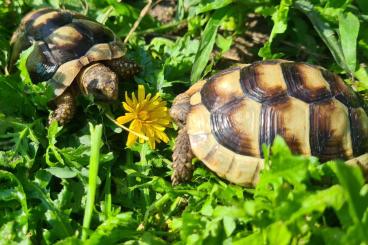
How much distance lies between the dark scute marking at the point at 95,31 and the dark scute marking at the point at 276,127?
58.7 inches

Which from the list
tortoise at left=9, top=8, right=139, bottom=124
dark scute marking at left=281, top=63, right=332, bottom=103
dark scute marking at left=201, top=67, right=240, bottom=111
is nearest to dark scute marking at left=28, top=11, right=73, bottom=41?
tortoise at left=9, top=8, right=139, bottom=124

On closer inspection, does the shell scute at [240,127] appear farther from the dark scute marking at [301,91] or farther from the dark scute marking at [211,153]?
the dark scute marking at [301,91]

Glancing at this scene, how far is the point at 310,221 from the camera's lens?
9.30ft

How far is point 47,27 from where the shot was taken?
4152mm

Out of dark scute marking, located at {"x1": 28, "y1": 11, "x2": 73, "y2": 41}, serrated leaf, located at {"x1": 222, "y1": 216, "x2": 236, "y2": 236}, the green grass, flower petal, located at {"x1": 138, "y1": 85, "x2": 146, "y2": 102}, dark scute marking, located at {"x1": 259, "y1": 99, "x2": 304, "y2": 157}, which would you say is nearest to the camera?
the green grass

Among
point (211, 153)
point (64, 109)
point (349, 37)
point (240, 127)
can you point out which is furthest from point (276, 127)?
point (64, 109)

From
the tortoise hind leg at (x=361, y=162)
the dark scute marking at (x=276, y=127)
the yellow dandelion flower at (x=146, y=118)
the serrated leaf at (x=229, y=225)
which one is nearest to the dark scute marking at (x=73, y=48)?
the yellow dandelion flower at (x=146, y=118)

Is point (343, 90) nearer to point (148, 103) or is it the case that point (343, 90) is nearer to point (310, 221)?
point (310, 221)

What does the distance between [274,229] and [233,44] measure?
2.38 metres

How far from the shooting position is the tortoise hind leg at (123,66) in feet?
13.9

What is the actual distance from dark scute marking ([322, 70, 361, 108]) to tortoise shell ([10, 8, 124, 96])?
157 centimetres

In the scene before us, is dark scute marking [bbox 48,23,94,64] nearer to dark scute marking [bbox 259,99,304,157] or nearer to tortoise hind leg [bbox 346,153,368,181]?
dark scute marking [bbox 259,99,304,157]

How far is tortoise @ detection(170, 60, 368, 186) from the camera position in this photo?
3342 millimetres

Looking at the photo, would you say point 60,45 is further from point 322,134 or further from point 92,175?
point 322,134
